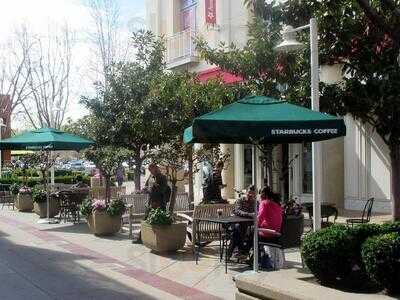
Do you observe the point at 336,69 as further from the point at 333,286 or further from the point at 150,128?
the point at 333,286

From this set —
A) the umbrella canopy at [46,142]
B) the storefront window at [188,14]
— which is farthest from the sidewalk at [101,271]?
the storefront window at [188,14]

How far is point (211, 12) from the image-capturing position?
23.4 metres

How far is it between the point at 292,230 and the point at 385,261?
5372 mm

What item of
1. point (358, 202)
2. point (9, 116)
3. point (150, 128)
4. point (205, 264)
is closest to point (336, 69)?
point (358, 202)

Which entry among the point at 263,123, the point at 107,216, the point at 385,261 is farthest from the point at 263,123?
the point at 107,216

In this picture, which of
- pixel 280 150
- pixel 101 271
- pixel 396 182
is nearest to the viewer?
pixel 101 271

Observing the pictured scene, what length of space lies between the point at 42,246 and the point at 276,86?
5.82 m

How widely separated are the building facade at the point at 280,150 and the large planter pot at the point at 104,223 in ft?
11.5

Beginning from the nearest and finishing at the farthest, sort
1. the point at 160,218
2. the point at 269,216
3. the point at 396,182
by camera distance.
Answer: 1. the point at 269,216
2. the point at 160,218
3. the point at 396,182

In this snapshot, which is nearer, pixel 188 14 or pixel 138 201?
pixel 138 201

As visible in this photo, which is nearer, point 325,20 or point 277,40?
point 325,20

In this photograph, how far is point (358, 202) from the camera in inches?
677

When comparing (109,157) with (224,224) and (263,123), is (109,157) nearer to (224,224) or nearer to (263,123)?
(224,224)

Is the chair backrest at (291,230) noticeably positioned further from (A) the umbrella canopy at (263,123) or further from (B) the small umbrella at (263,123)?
(A) the umbrella canopy at (263,123)
